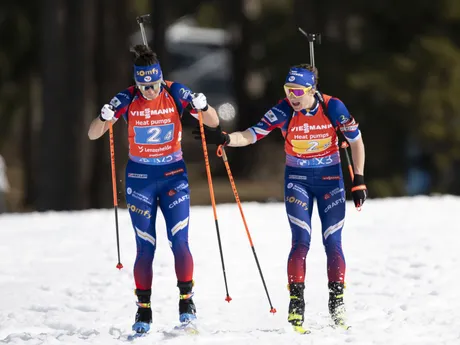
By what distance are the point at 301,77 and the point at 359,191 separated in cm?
102

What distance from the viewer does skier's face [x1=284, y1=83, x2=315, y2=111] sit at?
844 cm

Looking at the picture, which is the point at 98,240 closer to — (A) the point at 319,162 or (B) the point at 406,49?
(A) the point at 319,162

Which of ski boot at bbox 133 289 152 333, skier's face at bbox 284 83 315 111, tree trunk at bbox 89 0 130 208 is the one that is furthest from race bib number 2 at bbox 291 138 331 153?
tree trunk at bbox 89 0 130 208

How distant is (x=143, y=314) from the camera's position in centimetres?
847

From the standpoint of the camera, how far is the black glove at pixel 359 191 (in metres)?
8.48

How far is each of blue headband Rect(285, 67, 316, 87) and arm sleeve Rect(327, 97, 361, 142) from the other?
24cm

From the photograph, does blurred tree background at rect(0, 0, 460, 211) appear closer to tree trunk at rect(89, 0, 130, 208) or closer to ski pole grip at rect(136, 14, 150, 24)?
tree trunk at rect(89, 0, 130, 208)

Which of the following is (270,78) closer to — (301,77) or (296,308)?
(301,77)

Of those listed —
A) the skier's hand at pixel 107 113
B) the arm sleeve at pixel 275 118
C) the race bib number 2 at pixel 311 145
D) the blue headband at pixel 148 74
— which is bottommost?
the race bib number 2 at pixel 311 145

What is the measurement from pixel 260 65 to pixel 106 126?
1789cm

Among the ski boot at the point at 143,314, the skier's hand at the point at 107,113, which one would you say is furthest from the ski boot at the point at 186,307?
the skier's hand at the point at 107,113

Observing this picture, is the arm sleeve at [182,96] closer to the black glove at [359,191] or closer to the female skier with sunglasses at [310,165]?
the female skier with sunglasses at [310,165]

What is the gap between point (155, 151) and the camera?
8336mm

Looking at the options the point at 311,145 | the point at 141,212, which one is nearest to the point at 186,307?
the point at 141,212
